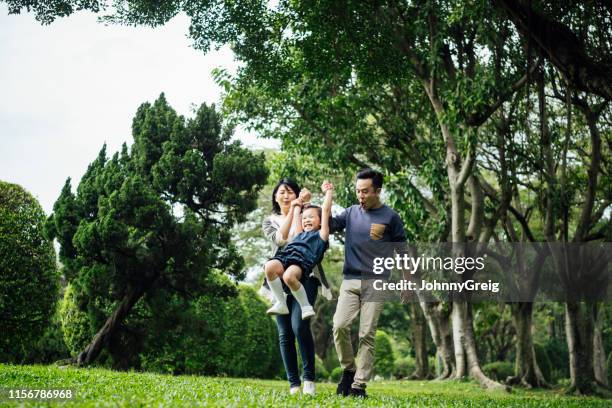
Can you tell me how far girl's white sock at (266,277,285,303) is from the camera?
6059 mm

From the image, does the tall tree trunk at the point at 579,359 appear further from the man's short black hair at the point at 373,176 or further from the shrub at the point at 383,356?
the shrub at the point at 383,356

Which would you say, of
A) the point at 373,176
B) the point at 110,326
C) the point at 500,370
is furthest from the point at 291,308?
the point at 500,370

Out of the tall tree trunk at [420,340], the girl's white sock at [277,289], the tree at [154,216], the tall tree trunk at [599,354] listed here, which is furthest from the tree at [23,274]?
the tall tree trunk at [599,354]

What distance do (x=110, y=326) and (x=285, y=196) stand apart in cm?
767

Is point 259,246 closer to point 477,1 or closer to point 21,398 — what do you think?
point 477,1

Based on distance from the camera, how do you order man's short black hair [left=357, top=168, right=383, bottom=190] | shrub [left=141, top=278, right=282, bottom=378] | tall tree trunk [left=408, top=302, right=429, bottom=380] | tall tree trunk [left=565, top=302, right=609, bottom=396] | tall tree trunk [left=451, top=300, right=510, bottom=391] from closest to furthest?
man's short black hair [left=357, top=168, right=383, bottom=190] → tall tree trunk [left=451, top=300, right=510, bottom=391] → shrub [left=141, top=278, right=282, bottom=378] → tall tree trunk [left=565, top=302, right=609, bottom=396] → tall tree trunk [left=408, top=302, right=429, bottom=380]

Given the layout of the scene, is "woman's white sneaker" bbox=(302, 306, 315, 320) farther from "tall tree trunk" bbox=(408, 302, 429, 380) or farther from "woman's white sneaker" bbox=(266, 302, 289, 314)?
"tall tree trunk" bbox=(408, 302, 429, 380)

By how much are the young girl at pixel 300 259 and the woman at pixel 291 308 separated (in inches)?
4.9

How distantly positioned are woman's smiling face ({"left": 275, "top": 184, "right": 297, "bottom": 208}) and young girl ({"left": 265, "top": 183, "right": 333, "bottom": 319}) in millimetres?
347

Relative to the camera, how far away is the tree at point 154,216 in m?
12.4

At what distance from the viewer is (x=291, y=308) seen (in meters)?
6.28

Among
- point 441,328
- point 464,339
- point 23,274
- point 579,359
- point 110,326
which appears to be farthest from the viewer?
point 441,328

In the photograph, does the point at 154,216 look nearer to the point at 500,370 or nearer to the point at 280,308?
the point at 280,308

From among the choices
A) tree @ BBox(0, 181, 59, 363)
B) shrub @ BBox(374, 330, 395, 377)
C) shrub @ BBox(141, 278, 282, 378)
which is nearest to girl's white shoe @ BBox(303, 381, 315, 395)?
tree @ BBox(0, 181, 59, 363)
